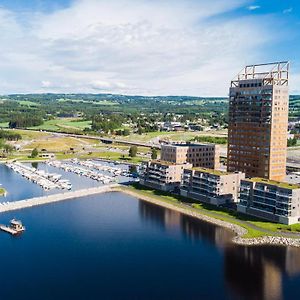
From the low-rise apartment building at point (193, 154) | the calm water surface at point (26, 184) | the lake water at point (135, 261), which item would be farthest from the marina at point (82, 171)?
the lake water at point (135, 261)

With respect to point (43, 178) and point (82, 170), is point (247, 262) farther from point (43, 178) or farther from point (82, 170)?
point (82, 170)

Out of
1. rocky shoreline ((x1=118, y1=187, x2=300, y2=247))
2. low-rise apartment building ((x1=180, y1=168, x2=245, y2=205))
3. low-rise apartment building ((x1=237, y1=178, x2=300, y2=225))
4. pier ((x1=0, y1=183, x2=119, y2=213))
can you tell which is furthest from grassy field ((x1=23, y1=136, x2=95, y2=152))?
low-rise apartment building ((x1=237, y1=178, x2=300, y2=225))

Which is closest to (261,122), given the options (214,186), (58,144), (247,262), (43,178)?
(214,186)

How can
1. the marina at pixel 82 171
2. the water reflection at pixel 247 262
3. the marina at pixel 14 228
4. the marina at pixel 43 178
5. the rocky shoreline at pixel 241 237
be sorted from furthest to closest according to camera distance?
the marina at pixel 82 171
the marina at pixel 43 178
the marina at pixel 14 228
the rocky shoreline at pixel 241 237
the water reflection at pixel 247 262

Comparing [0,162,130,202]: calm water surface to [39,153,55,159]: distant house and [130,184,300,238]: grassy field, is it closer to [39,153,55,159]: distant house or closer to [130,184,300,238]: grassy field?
[130,184,300,238]: grassy field

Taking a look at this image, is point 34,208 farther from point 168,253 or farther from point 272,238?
point 272,238

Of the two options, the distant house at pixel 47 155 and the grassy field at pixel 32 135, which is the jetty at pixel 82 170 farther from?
the grassy field at pixel 32 135
